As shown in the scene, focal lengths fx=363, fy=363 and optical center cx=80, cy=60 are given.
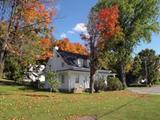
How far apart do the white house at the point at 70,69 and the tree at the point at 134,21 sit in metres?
6.36

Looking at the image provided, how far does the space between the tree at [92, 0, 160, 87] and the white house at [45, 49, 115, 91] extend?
20.9ft

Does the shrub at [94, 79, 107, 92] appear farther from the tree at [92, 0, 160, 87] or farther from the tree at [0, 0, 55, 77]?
the tree at [0, 0, 55, 77]

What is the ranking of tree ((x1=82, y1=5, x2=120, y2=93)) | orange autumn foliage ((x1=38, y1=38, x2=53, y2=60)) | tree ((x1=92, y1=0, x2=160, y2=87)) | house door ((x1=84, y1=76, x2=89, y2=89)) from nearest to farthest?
orange autumn foliage ((x1=38, y1=38, x2=53, y2=60)) → tree ((x1=82, y1=5, x2=120, y2=93)) → house door ((x1=84, y1=76, x2=89, y2=89)) → tree ((x1=92, y1=0, x2=160, y2=87))

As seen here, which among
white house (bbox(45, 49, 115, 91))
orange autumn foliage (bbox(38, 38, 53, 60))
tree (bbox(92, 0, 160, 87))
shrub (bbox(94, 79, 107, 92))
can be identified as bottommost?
shrub (bbox(94, 79, 107, 92))

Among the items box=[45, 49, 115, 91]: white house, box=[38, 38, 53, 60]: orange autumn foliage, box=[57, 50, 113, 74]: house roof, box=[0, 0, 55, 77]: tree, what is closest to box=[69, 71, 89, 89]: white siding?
box=[45, 49, 115, 91]: white house

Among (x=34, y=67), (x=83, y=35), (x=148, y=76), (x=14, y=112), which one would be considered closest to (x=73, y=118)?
(x=14, y=112)

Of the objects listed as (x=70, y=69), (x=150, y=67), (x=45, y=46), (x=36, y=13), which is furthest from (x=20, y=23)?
(x=150, y=67)

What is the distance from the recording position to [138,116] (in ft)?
68.8

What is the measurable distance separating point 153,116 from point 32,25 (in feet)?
30.4

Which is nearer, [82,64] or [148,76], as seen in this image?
[82,64]

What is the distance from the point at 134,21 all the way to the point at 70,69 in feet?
48.8

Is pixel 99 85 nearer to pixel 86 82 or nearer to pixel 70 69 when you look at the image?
pixel 86 82

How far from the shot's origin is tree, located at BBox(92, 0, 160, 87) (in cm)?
5884

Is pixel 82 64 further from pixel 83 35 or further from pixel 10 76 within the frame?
pixel 10 76
